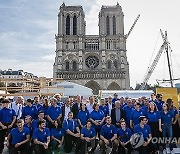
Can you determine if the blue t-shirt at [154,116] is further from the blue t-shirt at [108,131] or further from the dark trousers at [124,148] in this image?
the blue t-shirt at [108,131]

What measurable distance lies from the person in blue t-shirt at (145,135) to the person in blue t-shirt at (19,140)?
3.30m

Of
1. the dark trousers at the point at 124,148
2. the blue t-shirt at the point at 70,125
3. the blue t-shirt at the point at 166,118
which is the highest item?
the blue t-shirt at the point at 166,118

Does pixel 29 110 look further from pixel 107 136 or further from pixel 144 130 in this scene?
pixel 144 130

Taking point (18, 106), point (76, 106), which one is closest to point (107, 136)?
point (76, 106)

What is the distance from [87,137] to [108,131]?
27.2 inches

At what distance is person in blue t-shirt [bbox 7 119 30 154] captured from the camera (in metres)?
6.94

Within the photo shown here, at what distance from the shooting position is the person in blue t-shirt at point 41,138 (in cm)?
698

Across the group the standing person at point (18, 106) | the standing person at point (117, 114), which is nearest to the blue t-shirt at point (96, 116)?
the standing person at point (117, 114)

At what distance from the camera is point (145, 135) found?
741 centimetres

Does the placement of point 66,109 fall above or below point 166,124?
above

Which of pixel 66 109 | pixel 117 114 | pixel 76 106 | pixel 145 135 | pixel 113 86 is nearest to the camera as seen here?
pixel 145 135

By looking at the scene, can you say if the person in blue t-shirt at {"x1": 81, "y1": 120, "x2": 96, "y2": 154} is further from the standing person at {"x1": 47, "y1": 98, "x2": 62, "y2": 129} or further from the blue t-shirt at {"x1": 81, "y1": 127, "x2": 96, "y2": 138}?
the standing person at {"x1": 47, "y1": 98, "x2": 62, "y2": 129}

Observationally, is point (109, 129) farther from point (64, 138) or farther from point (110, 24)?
point (110, 24)

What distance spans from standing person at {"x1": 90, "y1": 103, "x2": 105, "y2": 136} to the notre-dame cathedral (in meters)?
47.8
